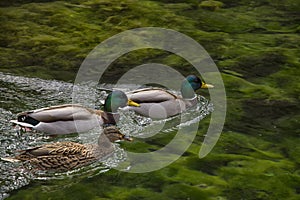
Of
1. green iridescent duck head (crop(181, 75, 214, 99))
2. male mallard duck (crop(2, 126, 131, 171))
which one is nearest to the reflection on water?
male mallard duck (crop(2, 126, 131, 171))

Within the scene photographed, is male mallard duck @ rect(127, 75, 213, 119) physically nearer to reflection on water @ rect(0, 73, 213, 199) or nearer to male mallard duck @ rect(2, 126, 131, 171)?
reflection on water @ rect(0, 73, 213, 199)

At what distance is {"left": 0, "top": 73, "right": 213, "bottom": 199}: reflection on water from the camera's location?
6805 millimetres

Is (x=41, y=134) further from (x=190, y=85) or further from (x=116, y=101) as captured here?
(x=190, y=85)

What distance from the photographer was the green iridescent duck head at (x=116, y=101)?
854cm

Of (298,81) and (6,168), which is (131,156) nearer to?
(6,168)

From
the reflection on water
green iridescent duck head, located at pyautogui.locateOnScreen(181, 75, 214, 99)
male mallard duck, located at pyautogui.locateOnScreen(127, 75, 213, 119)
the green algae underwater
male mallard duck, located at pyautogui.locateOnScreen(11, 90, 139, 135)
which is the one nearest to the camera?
the green algae underwater

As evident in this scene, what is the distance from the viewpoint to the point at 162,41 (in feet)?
36.8

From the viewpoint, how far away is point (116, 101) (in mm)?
8570

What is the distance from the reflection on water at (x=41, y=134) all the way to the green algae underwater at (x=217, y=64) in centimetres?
15

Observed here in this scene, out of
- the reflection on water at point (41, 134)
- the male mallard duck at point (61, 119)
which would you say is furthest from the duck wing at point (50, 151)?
the male mallard duck at point (61, 119)

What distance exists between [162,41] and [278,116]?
3.31 metres

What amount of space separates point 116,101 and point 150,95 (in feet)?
1.53

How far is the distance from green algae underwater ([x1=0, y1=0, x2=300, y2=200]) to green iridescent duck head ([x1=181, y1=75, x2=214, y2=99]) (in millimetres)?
441

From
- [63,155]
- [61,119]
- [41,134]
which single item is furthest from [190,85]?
[63,155]
